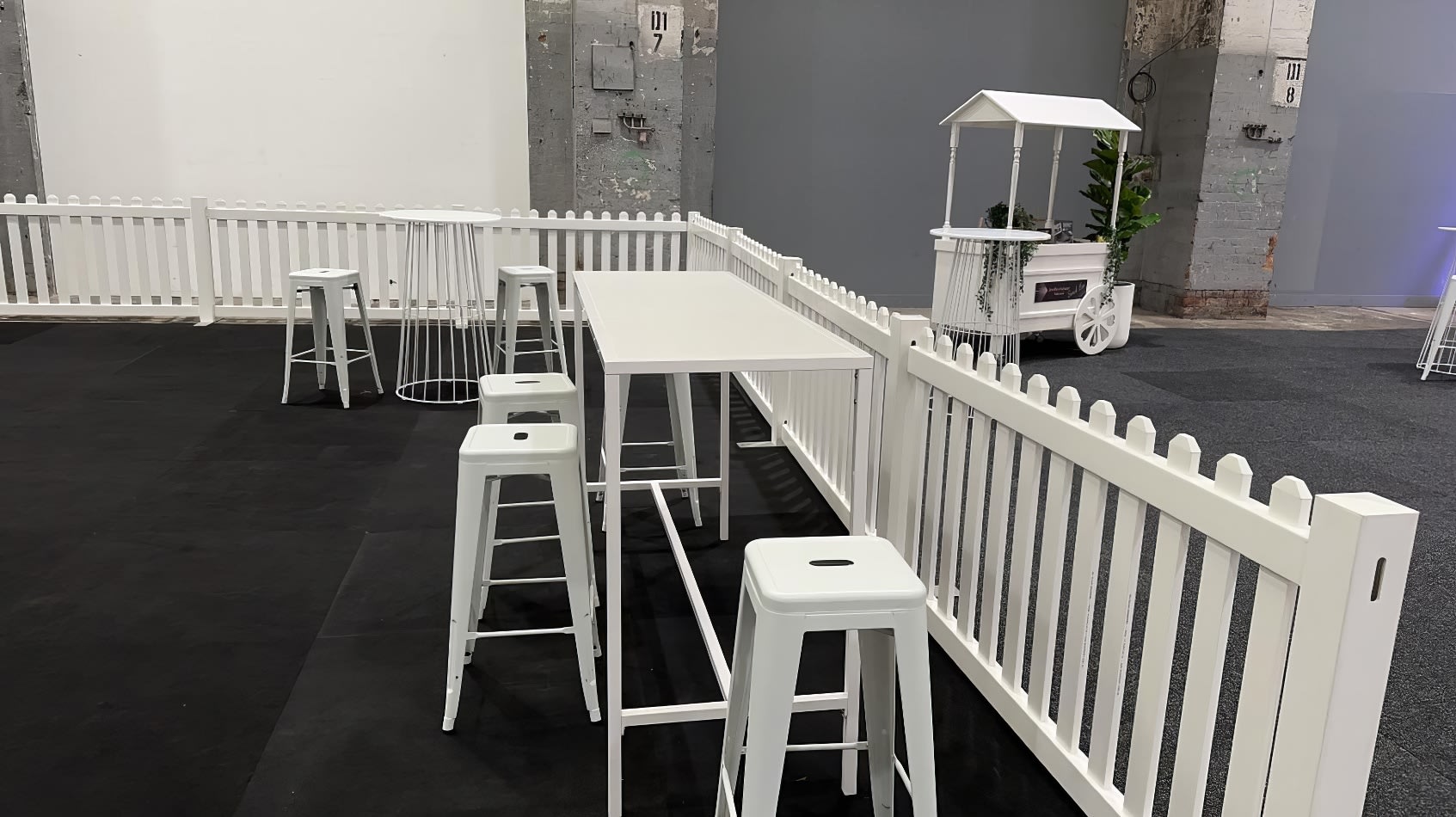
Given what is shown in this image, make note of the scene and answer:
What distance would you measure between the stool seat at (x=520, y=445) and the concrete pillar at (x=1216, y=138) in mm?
8820

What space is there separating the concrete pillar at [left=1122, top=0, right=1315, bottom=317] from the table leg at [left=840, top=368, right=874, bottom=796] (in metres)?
8.70

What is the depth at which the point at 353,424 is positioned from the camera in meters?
5.16

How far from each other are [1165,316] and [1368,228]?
2.94 meters

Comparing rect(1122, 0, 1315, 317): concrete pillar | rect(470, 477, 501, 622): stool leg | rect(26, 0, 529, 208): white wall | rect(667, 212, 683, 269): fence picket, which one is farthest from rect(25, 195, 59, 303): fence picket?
rect(1122, 0, 1315, 317): concrete pillar

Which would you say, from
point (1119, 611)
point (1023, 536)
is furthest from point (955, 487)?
point (1119, 611)

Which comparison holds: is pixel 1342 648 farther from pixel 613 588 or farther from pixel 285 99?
pixel 285 99

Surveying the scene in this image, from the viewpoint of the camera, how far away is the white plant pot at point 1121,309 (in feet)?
25.4

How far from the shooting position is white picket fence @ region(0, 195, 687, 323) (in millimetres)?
7621

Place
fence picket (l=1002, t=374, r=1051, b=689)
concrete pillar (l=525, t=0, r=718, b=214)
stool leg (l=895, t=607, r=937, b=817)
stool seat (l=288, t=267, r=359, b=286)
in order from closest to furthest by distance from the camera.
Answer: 1. stool leg (l=895, t=607, r=937, b=817)
2. fence picket (l=1002, t=374, r=1051, b=689)
3. stool seat (l=288, t=267, r=359, b=286)
4. concrete pillar (l=525, t=0, r=718, b=214)

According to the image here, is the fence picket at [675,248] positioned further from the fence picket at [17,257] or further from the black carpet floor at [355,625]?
the fence picket at [17,257]

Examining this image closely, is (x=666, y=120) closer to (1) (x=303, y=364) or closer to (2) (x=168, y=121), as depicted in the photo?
(1) (x=303, y=364)

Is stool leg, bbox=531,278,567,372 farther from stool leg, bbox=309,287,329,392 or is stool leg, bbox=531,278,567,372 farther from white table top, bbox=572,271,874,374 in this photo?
white table top, bbox=572,271,874,374

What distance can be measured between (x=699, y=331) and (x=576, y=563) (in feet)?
2.21

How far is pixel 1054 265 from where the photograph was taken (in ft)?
23.4
